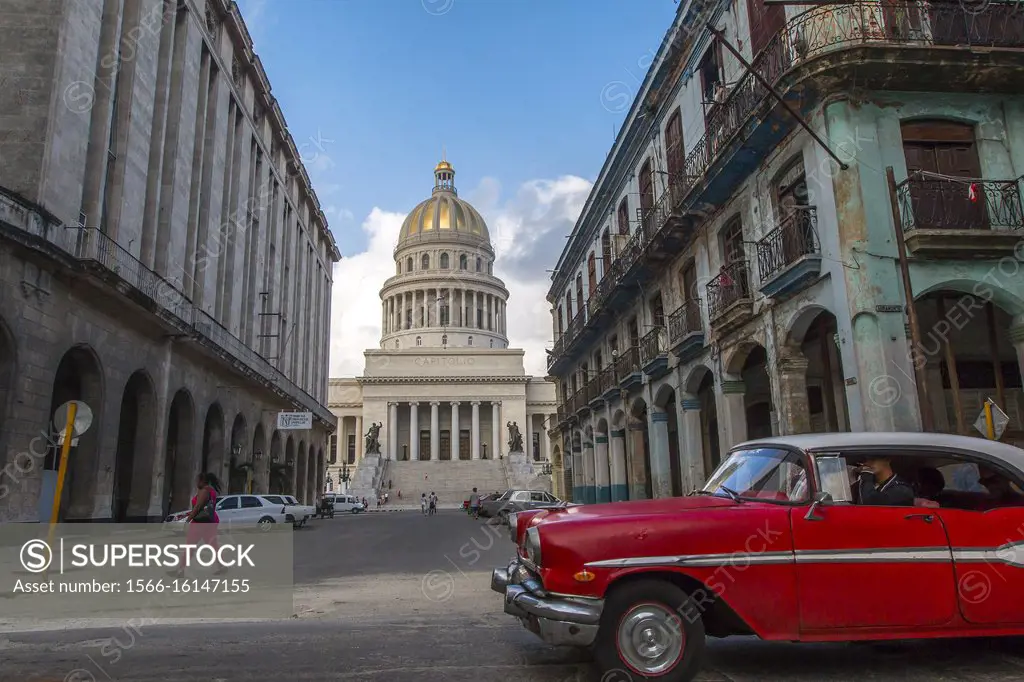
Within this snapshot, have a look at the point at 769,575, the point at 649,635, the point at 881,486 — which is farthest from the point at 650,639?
the point at 881,486

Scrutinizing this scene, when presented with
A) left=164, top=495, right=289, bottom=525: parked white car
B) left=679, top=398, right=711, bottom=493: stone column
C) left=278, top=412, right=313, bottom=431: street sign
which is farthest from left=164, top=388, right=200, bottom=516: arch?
left=679, top=398, right=711, bottom=493: stone column

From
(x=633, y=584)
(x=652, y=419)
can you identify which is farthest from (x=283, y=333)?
(x=633, y=584)

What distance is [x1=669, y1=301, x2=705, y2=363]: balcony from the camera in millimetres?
17859

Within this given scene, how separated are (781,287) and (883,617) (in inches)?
375

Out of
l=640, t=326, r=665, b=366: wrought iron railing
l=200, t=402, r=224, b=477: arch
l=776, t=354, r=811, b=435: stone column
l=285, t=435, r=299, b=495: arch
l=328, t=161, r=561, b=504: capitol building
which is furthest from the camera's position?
l=328, t=161, r=561, b=504: capitol building

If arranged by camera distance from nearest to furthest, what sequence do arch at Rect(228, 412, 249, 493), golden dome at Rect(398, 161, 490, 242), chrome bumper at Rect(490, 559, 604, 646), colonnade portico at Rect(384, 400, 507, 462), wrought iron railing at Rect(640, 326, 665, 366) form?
chrome bumper at Rect(490, 559, 604, 646), wrought iron railing at Rect(640, 326, 665, 366), arch at Rect(228, 412, 249, 493), colonnade portico at Rect(384, 400, 507, 462), golden dome at Rect(398, 161, 490, 242)

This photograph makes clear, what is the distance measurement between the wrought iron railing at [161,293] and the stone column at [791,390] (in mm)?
15414

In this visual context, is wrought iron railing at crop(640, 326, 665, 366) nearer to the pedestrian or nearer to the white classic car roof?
the pedestrian

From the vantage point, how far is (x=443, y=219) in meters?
98.8

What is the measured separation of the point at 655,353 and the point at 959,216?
9.96m

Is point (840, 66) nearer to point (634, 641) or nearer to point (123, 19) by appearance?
point (634, 641)

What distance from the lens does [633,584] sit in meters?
4.70

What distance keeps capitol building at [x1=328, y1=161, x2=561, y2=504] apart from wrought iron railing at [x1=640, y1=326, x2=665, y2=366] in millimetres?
38214

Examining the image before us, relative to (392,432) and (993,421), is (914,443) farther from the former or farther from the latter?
(392,432)
